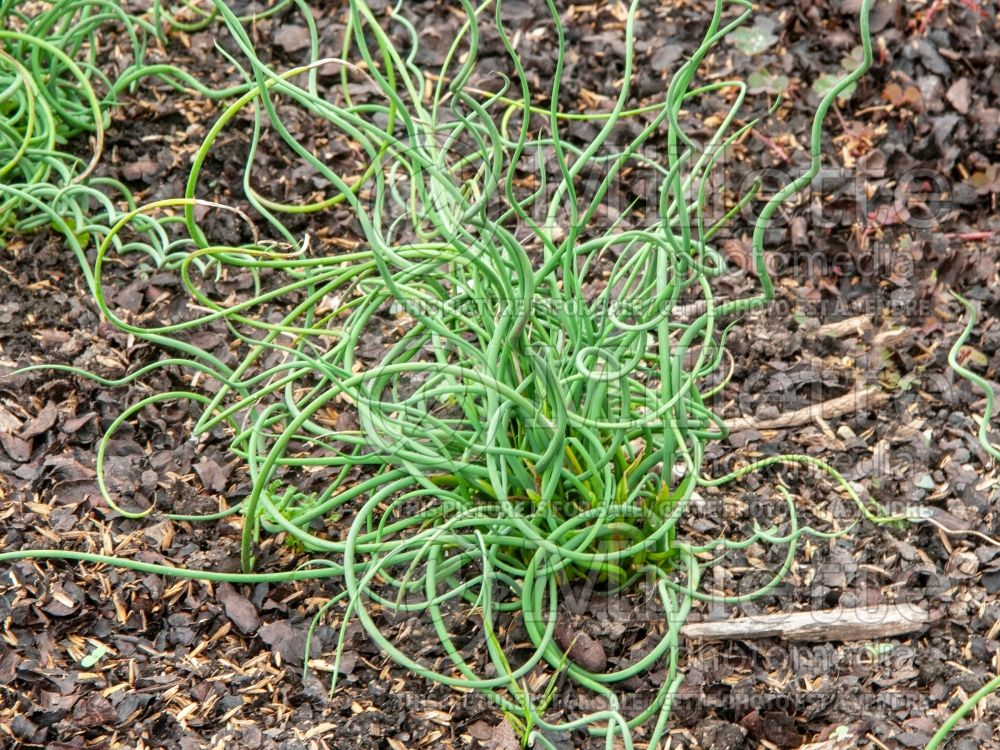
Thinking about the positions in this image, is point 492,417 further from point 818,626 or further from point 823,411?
point 823,411

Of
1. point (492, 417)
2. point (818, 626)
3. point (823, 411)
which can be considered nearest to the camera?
point (492, 417)

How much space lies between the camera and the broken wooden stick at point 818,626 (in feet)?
5.72

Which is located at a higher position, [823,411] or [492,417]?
[492,417]

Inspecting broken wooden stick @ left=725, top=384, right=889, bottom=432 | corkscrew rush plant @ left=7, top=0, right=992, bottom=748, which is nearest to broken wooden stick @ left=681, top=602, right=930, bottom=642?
corkscrew rush plant @ left=7, top=0, right=992, bottom=748

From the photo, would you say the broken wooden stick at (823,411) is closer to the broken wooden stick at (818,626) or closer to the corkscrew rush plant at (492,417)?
the corkscrew rush plant at (492,417)

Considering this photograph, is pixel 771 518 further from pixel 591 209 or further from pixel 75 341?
pixel 75 341

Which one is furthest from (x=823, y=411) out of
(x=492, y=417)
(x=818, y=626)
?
(x=492, y=417)

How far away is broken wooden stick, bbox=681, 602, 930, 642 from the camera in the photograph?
68.6 inches

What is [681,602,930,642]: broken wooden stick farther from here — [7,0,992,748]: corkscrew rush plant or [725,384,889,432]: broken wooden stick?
[725,384,889,432]: broken wooden stick

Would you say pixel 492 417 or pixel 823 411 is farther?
pixel 823 411

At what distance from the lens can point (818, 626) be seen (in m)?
1.75

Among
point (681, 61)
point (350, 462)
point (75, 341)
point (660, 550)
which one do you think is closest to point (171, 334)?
point (75, 341)

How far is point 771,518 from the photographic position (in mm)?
1928

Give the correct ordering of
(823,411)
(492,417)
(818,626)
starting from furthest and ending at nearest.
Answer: (823,411), (818,626), (492,417)
